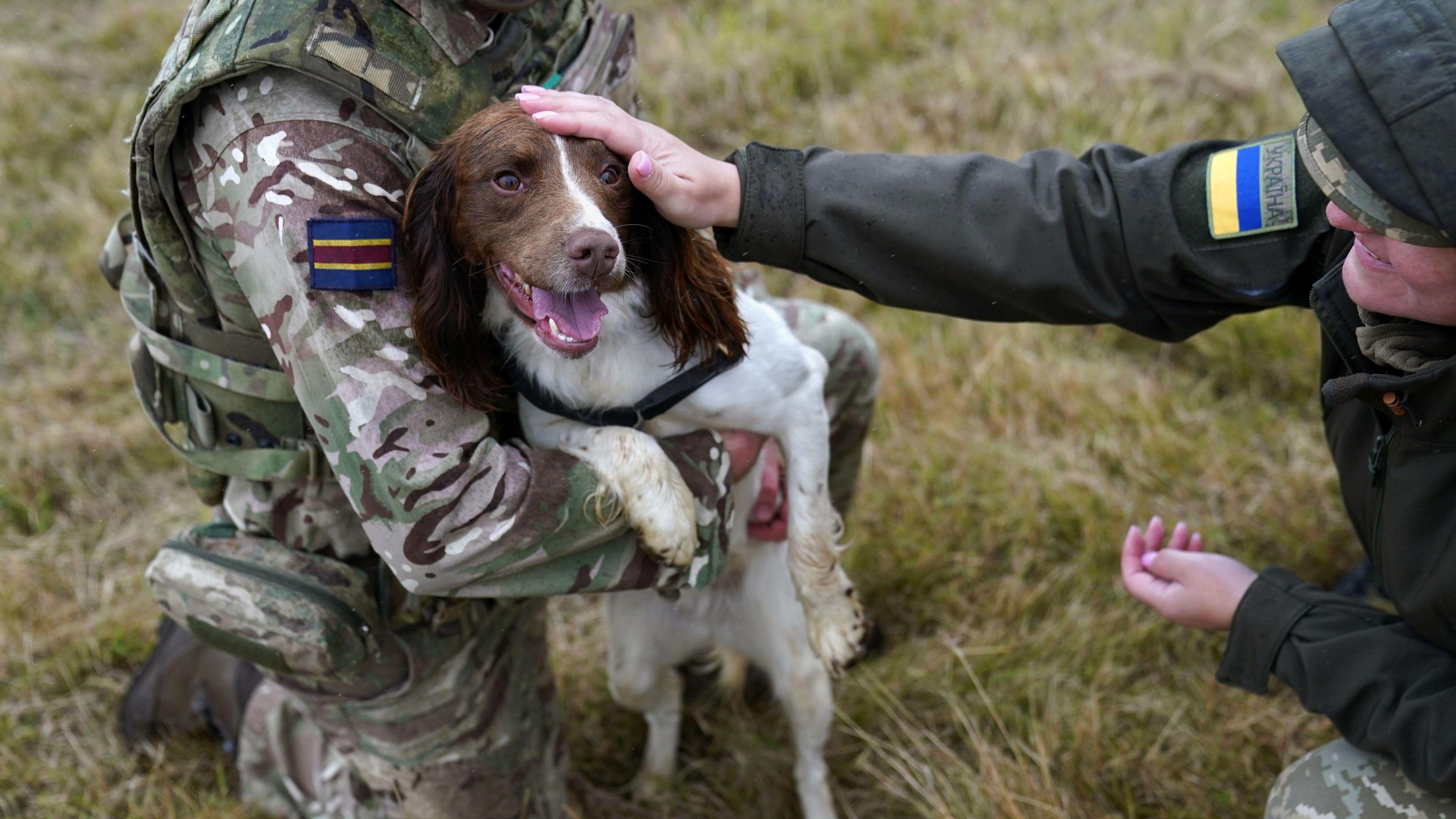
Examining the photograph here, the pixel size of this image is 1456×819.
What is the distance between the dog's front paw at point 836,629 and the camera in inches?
115

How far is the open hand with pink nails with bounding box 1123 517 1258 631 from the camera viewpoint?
108 inches

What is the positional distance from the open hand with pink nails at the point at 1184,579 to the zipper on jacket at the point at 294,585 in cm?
178

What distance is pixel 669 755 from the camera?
3586 millimetres

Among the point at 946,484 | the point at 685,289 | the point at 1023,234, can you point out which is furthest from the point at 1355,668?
the point at 946,484

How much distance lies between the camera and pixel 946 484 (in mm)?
4176

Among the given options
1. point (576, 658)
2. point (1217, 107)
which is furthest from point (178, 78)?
point (1217, 107)

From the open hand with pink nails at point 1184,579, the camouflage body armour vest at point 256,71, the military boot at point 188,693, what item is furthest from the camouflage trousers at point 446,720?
the open hand with pink nails at point 1184,579

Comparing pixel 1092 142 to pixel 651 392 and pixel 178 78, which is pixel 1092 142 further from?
pixel 178 78

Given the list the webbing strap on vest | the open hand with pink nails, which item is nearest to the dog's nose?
the webbing strap on vest

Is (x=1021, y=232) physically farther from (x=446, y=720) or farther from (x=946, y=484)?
(x=446, y=720)

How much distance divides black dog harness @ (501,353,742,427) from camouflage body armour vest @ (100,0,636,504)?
0.48 meters

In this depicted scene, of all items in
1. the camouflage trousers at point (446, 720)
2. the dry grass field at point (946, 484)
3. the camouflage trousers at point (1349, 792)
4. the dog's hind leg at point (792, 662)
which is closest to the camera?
the camouflage trousers at point (1349, 792)

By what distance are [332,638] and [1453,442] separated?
2.23 m

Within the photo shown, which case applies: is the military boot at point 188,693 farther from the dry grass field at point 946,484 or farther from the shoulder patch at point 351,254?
the shoulder patch at point 351,254
